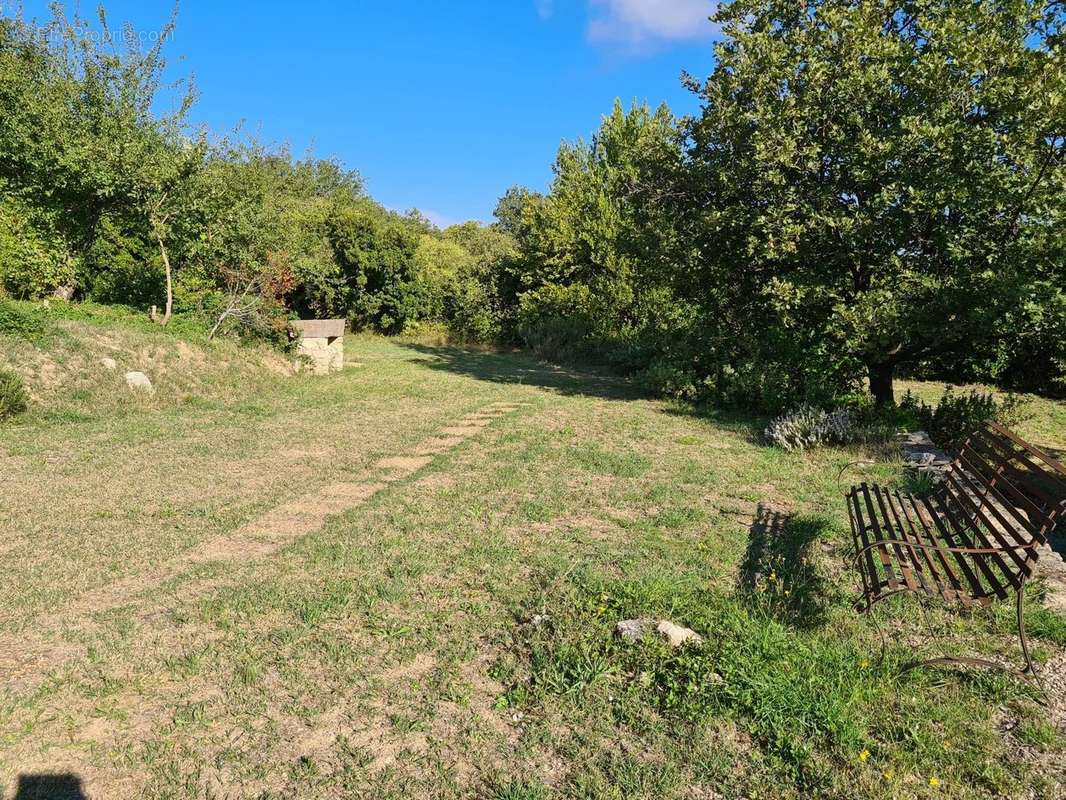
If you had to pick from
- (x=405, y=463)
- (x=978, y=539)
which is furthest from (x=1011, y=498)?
(x=405, y=463)

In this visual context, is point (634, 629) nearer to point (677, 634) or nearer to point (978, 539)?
point (677, 634)

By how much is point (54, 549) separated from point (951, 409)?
11.0 meters

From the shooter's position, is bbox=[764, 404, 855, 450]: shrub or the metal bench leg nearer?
the metal bench leg

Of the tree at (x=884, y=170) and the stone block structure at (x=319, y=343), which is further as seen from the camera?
the stone block structure at (x=319, y=343)

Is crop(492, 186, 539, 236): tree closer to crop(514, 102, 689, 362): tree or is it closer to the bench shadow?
crop(514, 102, 689, 362): tree

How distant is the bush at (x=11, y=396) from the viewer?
8.09 meters

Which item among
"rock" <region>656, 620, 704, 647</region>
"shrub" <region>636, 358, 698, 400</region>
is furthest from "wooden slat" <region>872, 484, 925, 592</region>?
"shrub" <region>636, 358, 698, 400</region>

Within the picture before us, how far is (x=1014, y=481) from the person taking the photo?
414cm

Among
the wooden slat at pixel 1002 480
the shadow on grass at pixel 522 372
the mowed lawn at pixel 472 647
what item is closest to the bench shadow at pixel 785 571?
the mowed lawn at pixel 472 647

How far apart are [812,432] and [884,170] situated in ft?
13.3

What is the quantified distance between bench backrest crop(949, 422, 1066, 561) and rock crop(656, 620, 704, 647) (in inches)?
67.4

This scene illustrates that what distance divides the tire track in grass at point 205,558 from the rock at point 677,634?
299 centimetres

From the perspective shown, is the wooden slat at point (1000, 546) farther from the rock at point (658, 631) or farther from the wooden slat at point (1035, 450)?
the rock at point (658, 631)

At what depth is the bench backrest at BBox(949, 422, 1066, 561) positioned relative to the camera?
10.5 feet
